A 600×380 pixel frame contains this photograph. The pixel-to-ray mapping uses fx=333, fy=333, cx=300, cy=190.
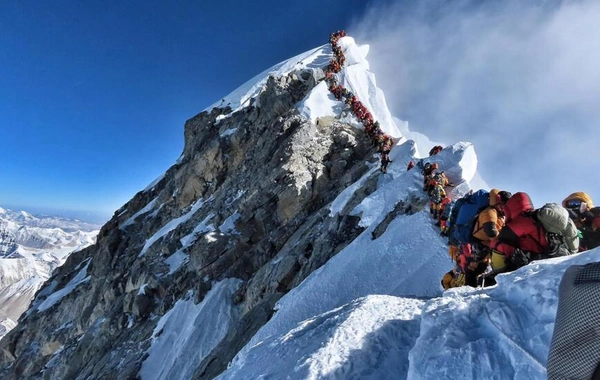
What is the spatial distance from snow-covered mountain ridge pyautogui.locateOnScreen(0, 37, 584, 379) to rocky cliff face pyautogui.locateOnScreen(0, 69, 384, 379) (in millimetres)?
165

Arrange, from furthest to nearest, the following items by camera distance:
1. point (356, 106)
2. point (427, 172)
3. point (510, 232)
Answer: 1. point (356, 106)
2. point (427, 172)
3. point (510, 232)

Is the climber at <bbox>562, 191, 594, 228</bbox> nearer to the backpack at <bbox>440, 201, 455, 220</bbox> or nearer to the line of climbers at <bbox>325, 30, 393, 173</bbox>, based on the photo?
the backpack at <bbox>440, 201, 455, 220</bbox>

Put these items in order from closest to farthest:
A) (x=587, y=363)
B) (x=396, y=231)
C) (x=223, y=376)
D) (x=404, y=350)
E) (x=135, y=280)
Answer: (x=587, y=363), (x=404, y=350), (x=223, y=376), (x=396, y=231), (x=135, y=280)

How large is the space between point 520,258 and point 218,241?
77.1 ft

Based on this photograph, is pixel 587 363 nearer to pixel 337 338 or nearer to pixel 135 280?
pixel 337 338

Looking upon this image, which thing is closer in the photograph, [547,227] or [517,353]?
[517,353]

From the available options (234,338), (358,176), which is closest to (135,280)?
(234,338)

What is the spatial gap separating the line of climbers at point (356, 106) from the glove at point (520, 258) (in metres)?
12.9

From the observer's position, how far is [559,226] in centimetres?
583

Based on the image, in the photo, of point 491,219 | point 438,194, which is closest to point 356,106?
point 438,194

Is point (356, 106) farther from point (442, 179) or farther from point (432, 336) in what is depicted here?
point (432, 336)

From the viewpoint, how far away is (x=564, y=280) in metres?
2.68

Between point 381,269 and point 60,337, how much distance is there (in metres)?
42.6

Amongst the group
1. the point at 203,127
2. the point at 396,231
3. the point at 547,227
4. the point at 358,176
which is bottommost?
the point at 547,227
